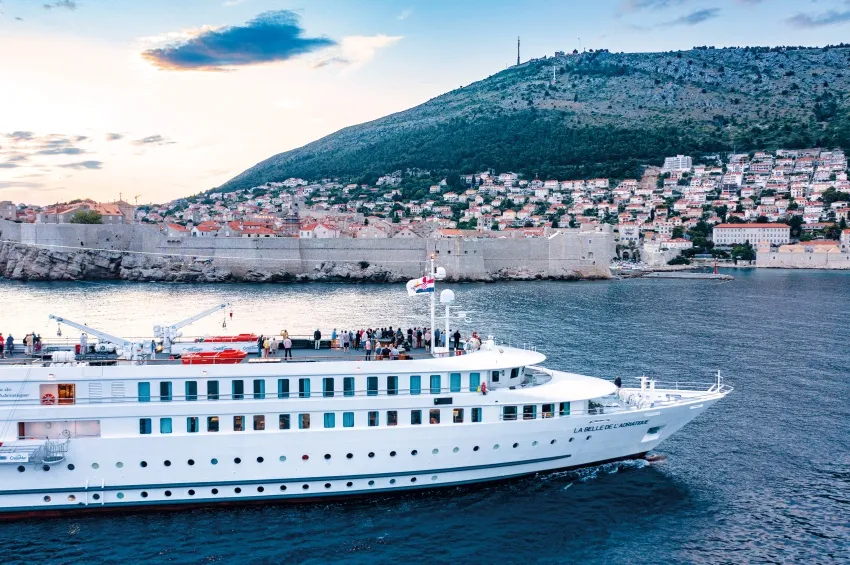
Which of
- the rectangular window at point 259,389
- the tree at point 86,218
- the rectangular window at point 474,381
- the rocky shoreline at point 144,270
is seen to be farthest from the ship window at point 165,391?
the tree at point 86,218

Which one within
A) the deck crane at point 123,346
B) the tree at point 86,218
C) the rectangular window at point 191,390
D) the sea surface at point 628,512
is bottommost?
the sea surface at point 628,512

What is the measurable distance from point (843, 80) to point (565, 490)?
571 feet

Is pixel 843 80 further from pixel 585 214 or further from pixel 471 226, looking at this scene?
pixel 471 226

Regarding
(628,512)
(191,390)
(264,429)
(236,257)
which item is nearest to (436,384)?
(264,429)

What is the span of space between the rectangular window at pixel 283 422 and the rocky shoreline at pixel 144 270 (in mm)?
46294

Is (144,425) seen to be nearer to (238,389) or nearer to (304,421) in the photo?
(238,389)

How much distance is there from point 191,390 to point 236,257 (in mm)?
48719

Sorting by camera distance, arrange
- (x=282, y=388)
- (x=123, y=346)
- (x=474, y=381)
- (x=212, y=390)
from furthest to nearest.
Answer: (x=123, y=346)
(x=474, y=381)
(x=282, y=388)
(x=212, y=390)

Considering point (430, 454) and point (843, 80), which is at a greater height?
point (843, 80)

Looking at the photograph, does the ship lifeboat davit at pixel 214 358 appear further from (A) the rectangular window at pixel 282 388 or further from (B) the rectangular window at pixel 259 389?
(A) the rectangular window at pixel 282 388

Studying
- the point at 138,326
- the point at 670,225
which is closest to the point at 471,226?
the point at 670,225

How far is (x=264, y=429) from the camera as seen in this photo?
40.4 ft

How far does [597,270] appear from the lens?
63844 millimetres

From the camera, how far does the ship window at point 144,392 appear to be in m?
12.2
